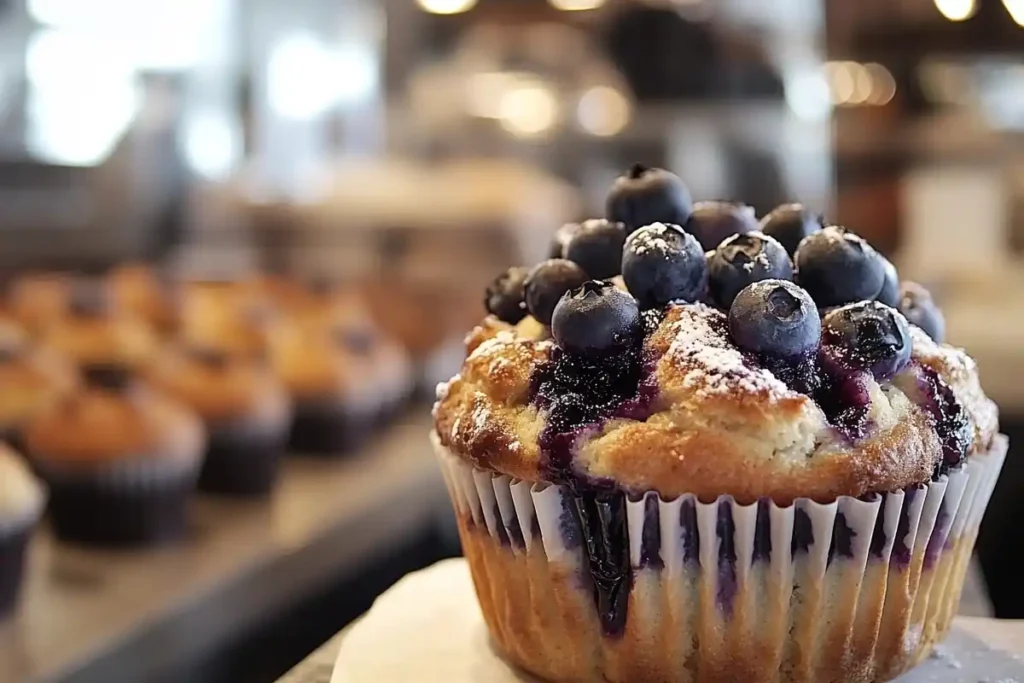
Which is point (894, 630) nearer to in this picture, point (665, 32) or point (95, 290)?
point (95, 290)

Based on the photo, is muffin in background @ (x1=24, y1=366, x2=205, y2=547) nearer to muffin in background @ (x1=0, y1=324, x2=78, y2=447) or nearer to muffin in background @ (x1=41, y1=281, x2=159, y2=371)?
muffin in background @ (x1=0, y1=324, x2=78, y2=447)

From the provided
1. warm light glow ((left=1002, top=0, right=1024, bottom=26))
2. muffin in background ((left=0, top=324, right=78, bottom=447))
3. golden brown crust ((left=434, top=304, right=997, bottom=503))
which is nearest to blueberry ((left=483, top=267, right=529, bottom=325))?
golden brown crust ((left=434, top=304, right=997, bottom=503))

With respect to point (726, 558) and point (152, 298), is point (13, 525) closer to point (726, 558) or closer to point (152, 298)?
point (726, 558)

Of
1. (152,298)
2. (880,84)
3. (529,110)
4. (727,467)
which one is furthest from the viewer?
(880,84)

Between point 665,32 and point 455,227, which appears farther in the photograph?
point 665,32

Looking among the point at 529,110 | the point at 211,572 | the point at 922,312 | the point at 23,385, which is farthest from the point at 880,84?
the point at 922,312

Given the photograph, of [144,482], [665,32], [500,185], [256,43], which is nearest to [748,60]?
[665,32]
